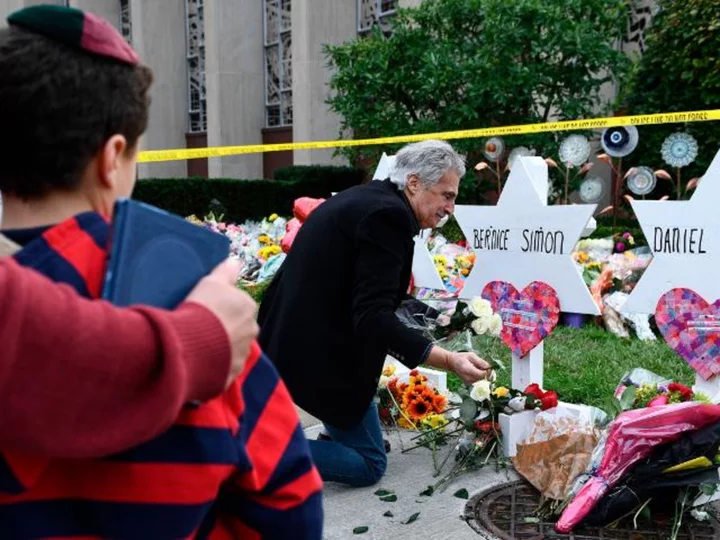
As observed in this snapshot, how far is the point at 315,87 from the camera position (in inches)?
643

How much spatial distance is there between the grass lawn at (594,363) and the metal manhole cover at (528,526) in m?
1.14

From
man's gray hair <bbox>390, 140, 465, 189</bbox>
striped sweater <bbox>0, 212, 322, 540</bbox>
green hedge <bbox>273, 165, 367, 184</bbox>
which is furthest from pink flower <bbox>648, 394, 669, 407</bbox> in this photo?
green hedge <bbox>273, 165, 367, 184</bbox>

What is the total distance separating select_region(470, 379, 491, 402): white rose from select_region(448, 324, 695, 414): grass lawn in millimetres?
918

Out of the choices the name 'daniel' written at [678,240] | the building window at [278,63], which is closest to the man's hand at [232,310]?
the name 'daniel' written at [678,240]

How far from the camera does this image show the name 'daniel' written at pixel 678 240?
332 centimetres

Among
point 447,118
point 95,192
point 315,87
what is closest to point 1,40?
point 95,192

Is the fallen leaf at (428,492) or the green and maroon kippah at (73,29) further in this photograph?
the fallen leaf at (428,492)

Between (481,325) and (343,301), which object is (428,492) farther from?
(343,301)

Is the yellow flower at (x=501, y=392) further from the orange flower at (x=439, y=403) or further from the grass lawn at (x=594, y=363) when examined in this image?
the grass lawn at (x=594, y=363)

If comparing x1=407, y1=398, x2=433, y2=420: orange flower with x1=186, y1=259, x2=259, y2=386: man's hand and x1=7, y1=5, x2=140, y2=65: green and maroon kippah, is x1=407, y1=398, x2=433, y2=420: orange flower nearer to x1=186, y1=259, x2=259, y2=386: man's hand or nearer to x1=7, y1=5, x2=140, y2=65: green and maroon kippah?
x1=186, y1=259, x2=259, y2=386: man's hand

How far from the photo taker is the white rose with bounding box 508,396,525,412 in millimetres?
3658

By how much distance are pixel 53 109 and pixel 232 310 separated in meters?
0.33

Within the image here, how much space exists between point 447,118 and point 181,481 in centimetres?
947

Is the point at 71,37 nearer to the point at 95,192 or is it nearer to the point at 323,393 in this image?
the point at 95,192
